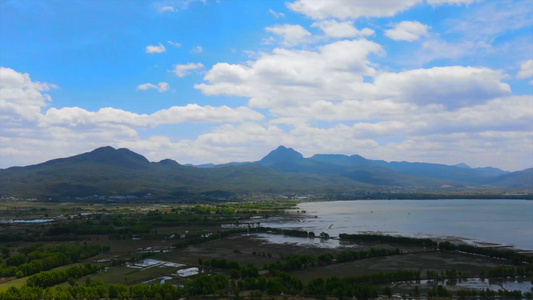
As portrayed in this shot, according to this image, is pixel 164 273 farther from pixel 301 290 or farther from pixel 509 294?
pixel 509 294

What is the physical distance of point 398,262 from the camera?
44062 mm

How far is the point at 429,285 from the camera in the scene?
115 ft

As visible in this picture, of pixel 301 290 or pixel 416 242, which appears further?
pixel 416 242

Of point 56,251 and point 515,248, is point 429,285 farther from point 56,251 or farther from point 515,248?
point 56,251

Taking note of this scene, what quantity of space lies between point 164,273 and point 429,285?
25301 millimetres

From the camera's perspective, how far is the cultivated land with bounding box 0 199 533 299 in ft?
108

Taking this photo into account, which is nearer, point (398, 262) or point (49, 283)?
point (49, 283)

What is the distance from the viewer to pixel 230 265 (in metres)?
42.7

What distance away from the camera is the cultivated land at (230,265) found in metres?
33.0

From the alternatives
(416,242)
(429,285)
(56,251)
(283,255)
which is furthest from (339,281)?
(56,251)

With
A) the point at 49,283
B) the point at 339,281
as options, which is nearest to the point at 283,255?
the point at 339,281

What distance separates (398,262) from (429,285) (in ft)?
29.7

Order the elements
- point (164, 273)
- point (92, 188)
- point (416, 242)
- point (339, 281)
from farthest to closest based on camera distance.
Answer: point (92, 188) < point (416, 242) < point (164, 273) < point (339, 281)

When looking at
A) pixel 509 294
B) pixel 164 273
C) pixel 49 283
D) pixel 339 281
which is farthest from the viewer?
pixel 164 273
